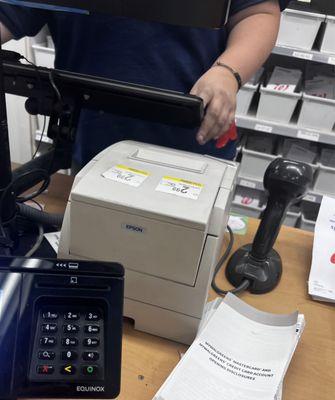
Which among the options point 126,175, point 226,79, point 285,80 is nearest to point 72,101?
point 126,175

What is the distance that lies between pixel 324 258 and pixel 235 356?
31cm

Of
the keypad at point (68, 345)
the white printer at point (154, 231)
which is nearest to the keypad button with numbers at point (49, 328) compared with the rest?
the keypad at point (68, 345)

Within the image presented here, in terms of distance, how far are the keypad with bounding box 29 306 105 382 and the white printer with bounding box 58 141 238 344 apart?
121 mm

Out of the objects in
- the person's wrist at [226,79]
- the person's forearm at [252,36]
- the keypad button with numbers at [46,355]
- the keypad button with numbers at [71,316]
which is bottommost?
the keypad button with numbers at [46,355]

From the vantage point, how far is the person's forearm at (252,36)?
75cm

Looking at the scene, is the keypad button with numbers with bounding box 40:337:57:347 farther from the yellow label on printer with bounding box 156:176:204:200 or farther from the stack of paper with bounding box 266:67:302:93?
the stack of paper with bounding box 266:67:302:93

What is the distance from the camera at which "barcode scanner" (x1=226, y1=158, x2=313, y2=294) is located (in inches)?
23.4

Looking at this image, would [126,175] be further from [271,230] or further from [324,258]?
[324,258]

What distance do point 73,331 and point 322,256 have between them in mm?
518

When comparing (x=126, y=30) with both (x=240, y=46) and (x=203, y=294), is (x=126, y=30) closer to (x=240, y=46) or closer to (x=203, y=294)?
(x=240, y=46)

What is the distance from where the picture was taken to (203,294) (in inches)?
19.3

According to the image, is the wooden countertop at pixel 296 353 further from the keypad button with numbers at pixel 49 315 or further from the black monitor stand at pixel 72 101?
the black monitor stand at pixel 72 101

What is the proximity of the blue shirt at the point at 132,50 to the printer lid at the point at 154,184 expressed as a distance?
0.26m

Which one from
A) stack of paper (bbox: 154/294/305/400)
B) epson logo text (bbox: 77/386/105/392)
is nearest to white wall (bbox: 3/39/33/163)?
stack of paper (bbox: 154/294/305/400)
